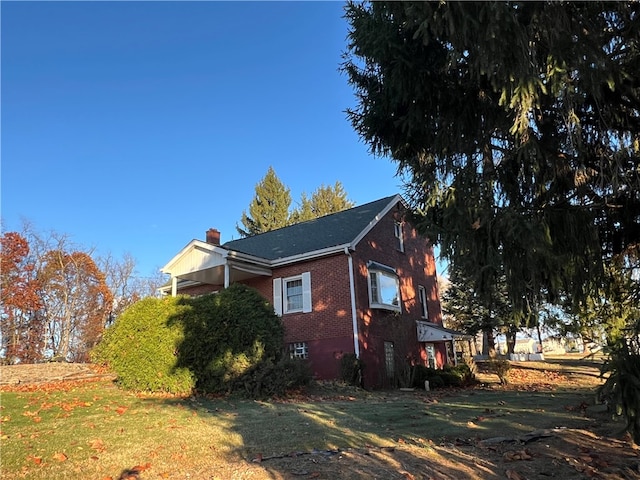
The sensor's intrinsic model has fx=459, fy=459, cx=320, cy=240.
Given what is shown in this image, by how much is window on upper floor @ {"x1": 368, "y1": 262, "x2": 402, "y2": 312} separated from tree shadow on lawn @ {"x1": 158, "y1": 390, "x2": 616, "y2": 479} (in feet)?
23.0

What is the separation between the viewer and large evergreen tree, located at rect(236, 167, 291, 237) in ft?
162

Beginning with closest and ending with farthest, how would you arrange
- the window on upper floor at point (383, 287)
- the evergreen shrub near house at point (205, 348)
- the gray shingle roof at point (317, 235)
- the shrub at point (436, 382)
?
the evergreen shrub near house at point (205, 348) < the shrub at point (436, 382) < the window on upper floor at point (383, 287) < the gray shingle roof at point (317, 235)

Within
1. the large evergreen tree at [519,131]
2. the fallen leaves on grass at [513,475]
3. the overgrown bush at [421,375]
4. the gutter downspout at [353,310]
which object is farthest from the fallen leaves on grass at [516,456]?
the overgrown bush at [421,375]

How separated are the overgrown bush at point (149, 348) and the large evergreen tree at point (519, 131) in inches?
304

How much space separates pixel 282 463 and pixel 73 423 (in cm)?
422

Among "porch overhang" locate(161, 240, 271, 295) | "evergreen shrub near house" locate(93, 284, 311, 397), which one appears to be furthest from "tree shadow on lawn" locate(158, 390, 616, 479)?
"porch overhang" locate(161, 240, 271, 295)

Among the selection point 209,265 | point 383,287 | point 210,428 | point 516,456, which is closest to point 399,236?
point 383,287

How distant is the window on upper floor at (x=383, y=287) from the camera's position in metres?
18.1

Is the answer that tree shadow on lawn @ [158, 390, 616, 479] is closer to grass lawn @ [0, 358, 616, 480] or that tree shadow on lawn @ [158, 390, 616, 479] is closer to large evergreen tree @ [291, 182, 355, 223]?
grass lawn @ [0, 358, 616, 480]

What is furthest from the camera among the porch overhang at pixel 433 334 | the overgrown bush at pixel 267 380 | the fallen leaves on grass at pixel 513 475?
the porch overhang at pixel 433 334

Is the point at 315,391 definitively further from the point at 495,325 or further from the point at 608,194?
the point at 495,325

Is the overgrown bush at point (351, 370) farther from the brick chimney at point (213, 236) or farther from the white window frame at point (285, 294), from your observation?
the brick chimney at point (213, 236)

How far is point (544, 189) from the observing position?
677 centimetres

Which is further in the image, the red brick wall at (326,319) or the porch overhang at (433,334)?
the porch overhang at (433,334)
